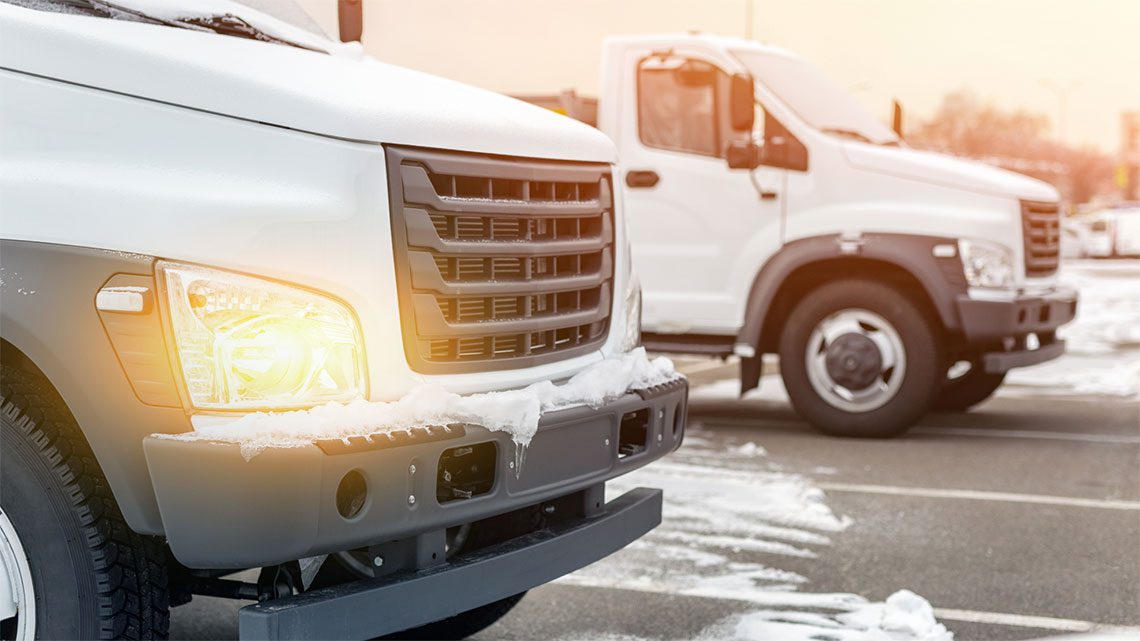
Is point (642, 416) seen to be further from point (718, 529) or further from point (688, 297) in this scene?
point (688, 297)

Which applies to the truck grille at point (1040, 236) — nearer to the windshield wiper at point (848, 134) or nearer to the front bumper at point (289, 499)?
the windshield wiper at point (848, 134)

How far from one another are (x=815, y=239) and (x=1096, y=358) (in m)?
6.43

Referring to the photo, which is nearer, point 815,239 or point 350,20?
point 350,20

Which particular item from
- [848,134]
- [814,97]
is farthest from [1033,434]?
[814,97]

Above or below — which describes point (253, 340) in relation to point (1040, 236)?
above

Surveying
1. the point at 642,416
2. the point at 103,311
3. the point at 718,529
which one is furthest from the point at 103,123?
the point at 718,529

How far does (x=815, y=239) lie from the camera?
8.91 metres

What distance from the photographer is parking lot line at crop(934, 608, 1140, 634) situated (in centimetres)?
488

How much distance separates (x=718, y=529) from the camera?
20.8 feet

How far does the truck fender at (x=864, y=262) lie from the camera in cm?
862

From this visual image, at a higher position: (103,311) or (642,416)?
(103,311)

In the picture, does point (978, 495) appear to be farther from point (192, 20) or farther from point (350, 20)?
point (192, 20)

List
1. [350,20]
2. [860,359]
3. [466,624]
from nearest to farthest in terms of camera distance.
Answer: [466,624], [350,20], [860,359]

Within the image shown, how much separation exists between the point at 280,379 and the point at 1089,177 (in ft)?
480
